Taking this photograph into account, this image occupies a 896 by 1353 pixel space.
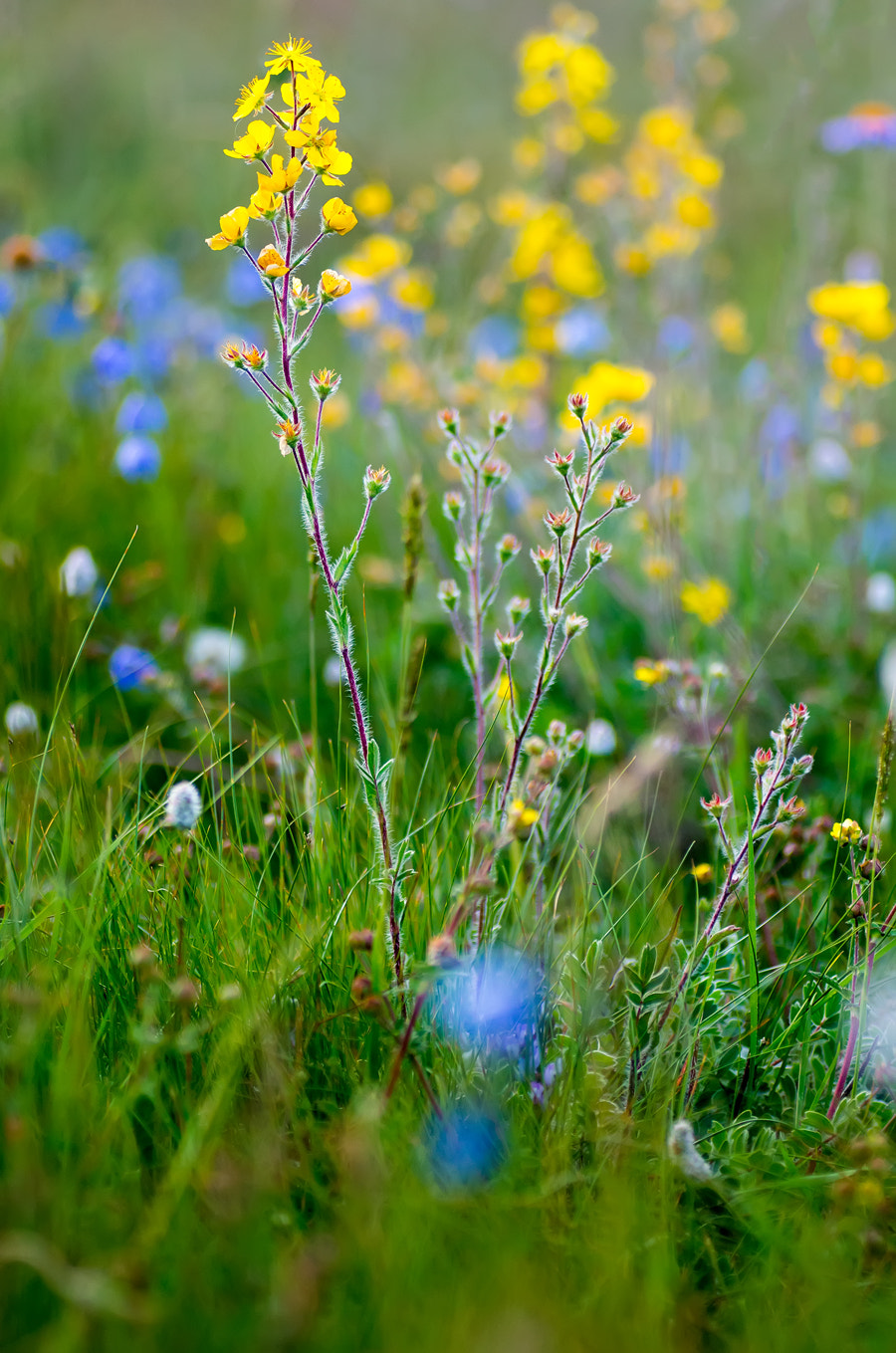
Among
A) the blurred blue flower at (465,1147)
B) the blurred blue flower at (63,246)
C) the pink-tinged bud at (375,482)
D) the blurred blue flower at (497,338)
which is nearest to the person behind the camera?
the blurred blue flower at (465,1147)

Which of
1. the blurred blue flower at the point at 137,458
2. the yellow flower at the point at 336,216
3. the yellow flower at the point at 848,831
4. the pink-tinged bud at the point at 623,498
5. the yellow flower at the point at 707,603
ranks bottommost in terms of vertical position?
the yellow flower at the point at 848,831

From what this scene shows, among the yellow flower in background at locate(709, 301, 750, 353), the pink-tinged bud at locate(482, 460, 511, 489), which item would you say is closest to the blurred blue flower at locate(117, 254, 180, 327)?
the yellow flower in background at locate(709, 301, 750, 353)

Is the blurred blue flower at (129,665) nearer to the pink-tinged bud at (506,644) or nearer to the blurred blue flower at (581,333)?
the pink-tinged bud at (506,644)

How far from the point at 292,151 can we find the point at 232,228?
12cm

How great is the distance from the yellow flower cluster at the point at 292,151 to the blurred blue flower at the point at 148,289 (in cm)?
262

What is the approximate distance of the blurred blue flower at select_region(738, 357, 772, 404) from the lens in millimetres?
3553

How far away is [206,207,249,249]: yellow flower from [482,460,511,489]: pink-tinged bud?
1.35 ft

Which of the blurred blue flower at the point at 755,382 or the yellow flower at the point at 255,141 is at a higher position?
the blurred blue flower at the point at 755,382

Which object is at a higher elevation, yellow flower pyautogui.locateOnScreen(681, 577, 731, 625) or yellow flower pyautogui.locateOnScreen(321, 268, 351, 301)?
yellow flower pyautogui.locateOnScreen(321, 268, 351, 301)

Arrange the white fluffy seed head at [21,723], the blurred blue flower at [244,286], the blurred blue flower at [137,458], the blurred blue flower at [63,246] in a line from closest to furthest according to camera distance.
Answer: the white fluffy seed head at [21,723], the blurred blue flower at [137,458], the blurred blue flower at [63,246], the blurred blue flower at [244,286]

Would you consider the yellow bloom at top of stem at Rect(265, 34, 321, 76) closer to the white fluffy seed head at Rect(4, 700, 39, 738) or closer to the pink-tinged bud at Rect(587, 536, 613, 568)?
the pink-tinged bud at Rect(587, 536, 613, 568)

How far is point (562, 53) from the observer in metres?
2.70

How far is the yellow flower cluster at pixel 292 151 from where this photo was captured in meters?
1.10

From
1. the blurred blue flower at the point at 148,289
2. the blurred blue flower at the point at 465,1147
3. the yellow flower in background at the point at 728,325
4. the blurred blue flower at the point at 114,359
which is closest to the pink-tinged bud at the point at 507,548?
the blurred blue flower at the point at 465,1147
